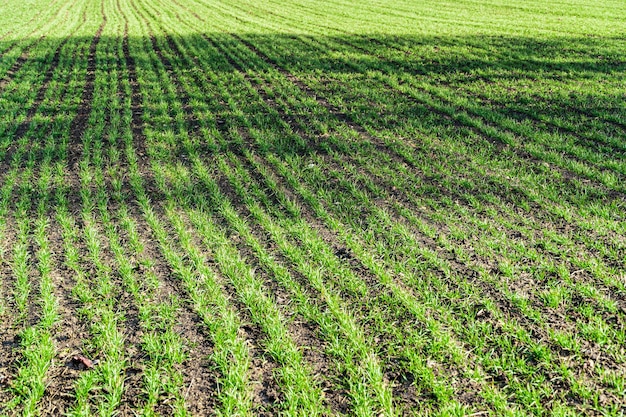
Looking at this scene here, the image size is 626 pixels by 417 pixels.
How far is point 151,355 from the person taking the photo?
3963 mm

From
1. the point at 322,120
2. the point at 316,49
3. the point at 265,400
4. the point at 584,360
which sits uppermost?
the point at 316,49

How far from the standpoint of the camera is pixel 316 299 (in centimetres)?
462

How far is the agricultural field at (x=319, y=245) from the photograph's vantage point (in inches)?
145

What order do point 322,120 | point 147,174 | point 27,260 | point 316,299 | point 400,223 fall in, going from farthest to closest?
point 322,120
point 147,174
point 400,223
point 27,260
point 316,299

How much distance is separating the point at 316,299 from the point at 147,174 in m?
4.10

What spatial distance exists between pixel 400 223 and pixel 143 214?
327 centimetres

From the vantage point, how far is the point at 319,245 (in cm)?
547

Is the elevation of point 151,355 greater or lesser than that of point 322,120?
lesser

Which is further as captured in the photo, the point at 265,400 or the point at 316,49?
the point at 316,49

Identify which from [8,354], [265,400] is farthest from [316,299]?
[8,354]

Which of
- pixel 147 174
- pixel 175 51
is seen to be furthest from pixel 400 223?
pixel 175 51

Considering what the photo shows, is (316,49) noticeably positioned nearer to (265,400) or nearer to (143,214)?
(143,214)

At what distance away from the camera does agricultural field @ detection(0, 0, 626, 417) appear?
12.0ft

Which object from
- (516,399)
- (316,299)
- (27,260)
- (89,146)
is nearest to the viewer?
(516,399)
